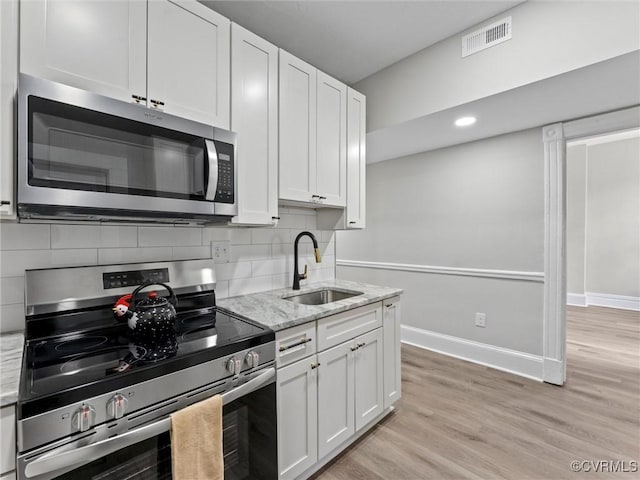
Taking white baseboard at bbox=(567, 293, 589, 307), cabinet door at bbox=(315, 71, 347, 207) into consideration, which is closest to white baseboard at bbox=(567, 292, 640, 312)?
white baseboard at bbox=(567, 293, 589, 307)

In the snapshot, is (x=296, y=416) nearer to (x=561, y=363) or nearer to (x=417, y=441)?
(x=417, y=441)

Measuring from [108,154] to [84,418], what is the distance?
905 millimetres

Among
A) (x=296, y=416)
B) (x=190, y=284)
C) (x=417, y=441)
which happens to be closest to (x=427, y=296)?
(x=417, y=441)

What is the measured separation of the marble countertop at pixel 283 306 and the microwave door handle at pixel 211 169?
62 centimetres

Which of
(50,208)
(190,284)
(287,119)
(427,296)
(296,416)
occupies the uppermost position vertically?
(287,119)

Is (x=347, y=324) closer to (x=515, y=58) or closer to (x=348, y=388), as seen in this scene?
(x=348, y=388)

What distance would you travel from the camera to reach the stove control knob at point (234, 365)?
1194mm

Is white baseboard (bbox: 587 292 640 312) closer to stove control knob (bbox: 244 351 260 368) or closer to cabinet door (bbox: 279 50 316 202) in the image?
cabinet door (bbox: 279 50 316 202)

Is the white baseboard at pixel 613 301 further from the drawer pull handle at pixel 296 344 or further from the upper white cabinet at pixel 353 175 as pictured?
the drawer pull handle at pixel 296 344

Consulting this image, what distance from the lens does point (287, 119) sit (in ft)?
6.30

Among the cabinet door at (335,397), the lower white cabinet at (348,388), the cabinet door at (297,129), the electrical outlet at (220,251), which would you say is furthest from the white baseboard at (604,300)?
the electrical outlet at (220,251)

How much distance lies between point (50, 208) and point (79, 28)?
705mm

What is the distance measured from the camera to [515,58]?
79.0 inches

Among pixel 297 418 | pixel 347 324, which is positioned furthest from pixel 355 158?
pixel 297 418
